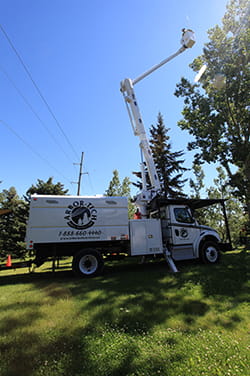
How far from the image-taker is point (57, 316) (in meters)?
4.17

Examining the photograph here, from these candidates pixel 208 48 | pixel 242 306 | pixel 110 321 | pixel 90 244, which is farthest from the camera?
pixel 208 48

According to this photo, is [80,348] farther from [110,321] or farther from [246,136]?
[246,136]

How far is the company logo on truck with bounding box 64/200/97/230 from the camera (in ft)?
25.8

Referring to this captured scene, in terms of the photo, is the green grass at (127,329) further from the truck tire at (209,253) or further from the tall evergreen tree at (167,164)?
the tall evergreen tree at (167,164)

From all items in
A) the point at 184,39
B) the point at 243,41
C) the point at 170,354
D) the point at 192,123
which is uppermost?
the point at 243,41

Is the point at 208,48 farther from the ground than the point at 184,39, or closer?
farther from the ground

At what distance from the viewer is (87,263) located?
26.0 feet

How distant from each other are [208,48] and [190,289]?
1593 cm

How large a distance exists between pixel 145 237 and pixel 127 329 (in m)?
4.99

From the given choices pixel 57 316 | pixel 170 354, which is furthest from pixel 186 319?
pixel 57 316

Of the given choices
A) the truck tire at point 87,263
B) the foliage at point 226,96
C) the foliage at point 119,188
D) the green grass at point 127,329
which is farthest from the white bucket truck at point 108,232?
the foliage at point 119,188

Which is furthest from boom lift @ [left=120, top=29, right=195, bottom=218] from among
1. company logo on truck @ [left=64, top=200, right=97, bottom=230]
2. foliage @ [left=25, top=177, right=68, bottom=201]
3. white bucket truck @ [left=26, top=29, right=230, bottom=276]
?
foliage @ [left=25, top=177, right=68, bottom=201]

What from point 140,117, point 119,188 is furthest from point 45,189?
point 140,117

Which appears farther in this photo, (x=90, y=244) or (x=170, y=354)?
(x=90, y=244)
